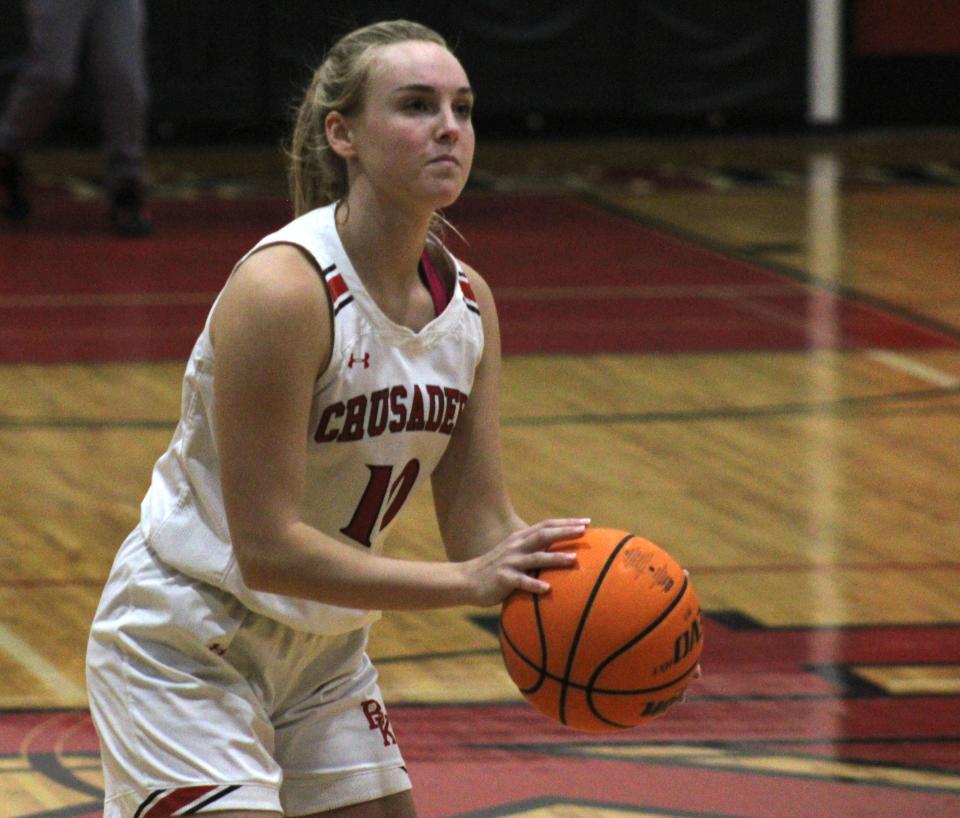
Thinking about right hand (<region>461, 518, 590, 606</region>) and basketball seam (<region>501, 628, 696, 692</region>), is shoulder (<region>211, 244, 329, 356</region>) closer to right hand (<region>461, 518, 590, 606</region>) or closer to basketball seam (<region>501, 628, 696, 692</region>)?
right hand (<region>461, 518, 590, 606</region>)

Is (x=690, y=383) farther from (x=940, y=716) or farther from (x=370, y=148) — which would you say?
(x=370, y=148)

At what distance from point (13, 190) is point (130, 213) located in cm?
83

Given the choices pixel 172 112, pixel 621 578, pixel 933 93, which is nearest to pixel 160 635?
pixel 621 578

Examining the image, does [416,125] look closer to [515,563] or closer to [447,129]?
[447,129]

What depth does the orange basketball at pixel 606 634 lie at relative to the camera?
2.59 m

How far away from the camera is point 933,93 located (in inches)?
591

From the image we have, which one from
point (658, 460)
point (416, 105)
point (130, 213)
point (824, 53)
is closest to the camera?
point (416, 105)

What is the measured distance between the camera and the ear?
265 centimetres

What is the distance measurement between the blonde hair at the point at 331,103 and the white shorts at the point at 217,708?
0.55 metres

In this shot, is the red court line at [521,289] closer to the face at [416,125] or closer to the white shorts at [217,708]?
the white shorts at [217,708]

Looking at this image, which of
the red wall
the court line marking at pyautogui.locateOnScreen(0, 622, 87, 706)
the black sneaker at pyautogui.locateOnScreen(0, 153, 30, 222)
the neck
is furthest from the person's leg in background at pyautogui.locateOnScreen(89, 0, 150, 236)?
the neck

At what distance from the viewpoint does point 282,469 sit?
98.0 inches

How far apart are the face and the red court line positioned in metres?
4.98

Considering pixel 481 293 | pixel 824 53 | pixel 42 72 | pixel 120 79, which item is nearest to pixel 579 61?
pixel 824 53
